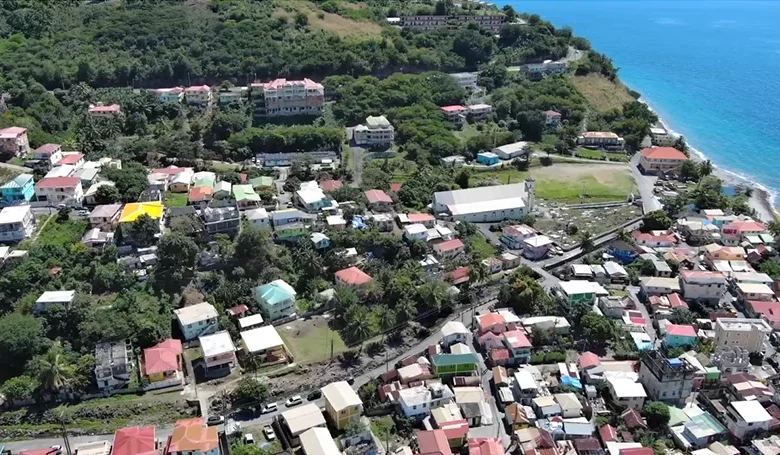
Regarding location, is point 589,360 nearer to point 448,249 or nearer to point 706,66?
point 448,249

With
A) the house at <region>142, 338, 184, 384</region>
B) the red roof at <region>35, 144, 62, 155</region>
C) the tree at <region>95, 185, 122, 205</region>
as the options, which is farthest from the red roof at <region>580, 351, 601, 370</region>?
the red roof at <region>35, 144, 62, 155</region>

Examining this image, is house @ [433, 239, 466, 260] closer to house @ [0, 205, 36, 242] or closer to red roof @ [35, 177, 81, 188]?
red roof @ [35, 177, 81, 188]

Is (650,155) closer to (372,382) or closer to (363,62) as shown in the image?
(363,62)

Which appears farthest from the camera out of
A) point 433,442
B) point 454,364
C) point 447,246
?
point 447,246

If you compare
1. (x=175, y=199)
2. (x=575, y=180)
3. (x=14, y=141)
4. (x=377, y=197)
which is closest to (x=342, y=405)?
(x=377, y=197)

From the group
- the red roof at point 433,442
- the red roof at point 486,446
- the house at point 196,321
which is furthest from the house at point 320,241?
the red roof at point 486,446

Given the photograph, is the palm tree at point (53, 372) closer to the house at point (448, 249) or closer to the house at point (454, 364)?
the house at point (454, 364)
